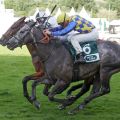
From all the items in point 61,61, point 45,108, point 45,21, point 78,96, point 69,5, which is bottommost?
point 69,5

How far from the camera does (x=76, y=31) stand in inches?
400

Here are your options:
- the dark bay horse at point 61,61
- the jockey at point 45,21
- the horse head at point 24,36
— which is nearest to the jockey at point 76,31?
the dark bay horse at point 61,61

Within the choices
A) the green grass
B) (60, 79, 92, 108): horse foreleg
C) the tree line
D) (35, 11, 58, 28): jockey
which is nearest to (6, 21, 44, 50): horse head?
(35, 11, 58, 28): jockey

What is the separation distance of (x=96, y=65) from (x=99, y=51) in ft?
0.99

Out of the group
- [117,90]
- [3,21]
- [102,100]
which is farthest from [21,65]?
[3,21]

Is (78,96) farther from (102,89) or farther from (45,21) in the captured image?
(45,21)

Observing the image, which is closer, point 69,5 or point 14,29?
point 14,29

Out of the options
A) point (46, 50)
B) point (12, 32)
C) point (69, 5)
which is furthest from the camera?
point (69, 5)

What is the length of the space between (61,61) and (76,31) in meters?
0.81

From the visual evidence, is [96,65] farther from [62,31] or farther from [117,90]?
[117,90]

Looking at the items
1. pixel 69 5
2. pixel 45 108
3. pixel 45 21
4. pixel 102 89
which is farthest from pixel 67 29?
pixel 69 5

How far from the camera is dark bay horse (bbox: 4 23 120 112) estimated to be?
31.9 feet

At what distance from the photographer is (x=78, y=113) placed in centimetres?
1009

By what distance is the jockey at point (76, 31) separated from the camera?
980cm
